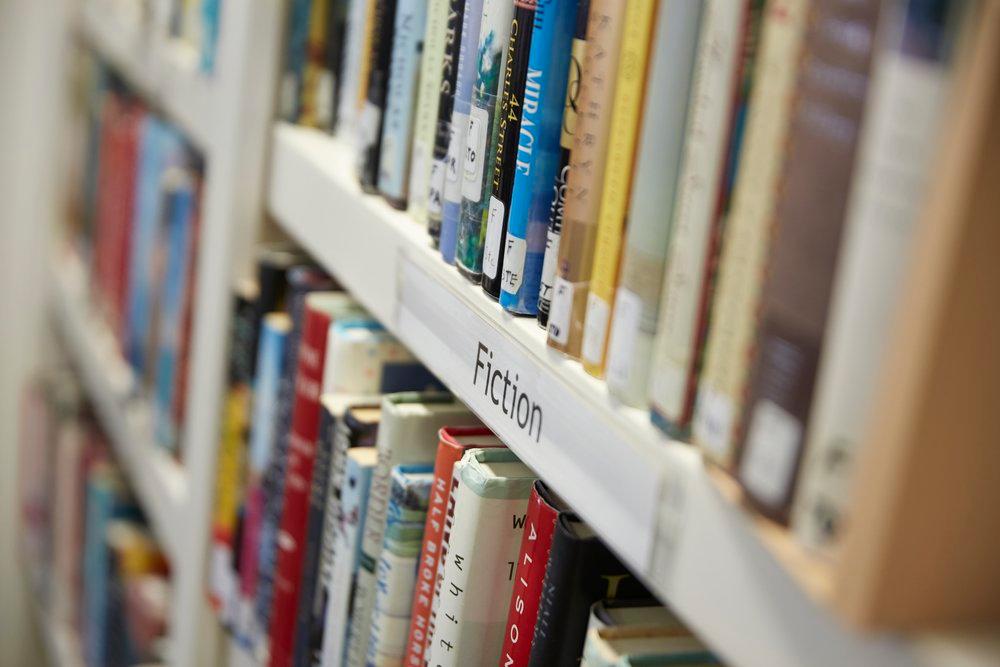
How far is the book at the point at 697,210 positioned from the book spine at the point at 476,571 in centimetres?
21

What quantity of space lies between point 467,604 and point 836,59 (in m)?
0.46

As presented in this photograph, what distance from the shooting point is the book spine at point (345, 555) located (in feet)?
2.97

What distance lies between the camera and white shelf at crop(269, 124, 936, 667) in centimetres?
50

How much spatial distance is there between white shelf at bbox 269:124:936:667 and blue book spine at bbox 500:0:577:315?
0.09 ft

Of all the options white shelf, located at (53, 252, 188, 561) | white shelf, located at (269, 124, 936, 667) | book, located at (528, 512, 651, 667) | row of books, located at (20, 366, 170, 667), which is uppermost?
white shelf, located at (269, 124, 936, 667)

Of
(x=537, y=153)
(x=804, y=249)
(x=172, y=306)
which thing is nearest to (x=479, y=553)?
(x=537, y=153)

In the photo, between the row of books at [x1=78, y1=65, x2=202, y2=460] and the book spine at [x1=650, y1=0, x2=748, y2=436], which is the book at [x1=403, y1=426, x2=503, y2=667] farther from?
the row of books at [x1=78, y1=65, x2=202, y2=460]

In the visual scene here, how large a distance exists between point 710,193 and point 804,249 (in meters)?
0.08

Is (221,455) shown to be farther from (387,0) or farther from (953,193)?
(953,193)

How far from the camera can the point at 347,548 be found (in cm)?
92

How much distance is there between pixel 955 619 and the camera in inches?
17.8

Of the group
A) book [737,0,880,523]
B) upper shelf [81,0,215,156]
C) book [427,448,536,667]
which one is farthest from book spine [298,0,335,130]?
book [737,0,880,523]

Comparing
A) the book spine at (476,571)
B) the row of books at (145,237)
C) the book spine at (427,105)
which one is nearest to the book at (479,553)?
the book spine at (476,571)

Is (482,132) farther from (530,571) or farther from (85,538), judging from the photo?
(85,538)
